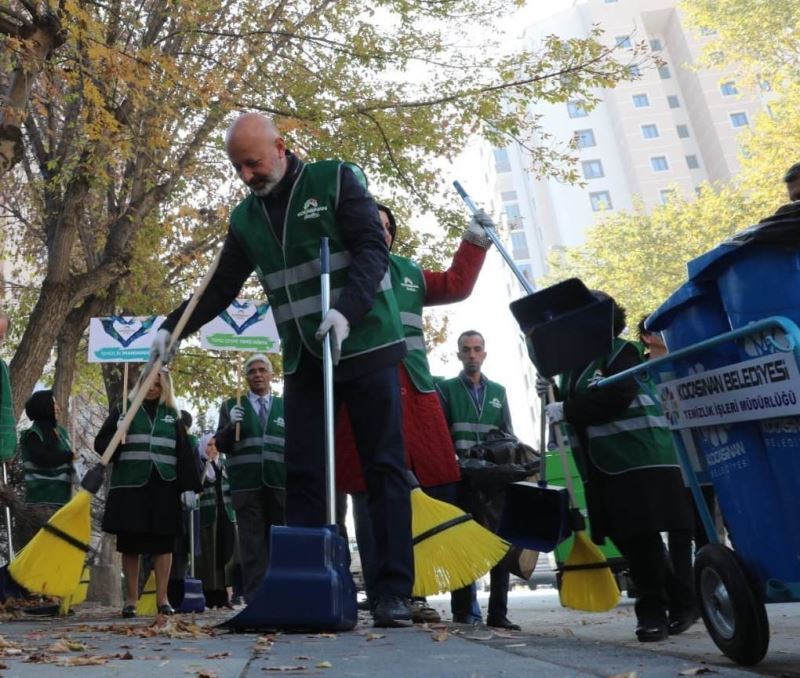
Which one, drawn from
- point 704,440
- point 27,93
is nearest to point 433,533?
point 704,440

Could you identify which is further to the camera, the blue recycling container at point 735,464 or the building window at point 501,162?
the building window at point 501,162

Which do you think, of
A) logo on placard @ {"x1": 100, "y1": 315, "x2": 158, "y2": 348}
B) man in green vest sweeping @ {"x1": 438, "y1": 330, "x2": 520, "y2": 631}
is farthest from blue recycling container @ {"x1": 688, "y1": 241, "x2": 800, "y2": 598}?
logo on placard @ {"x1": 100, "y1": 315, "x2": 158, "y2": 348}

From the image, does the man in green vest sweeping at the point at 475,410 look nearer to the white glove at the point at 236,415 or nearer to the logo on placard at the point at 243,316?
the white glove at the point at 236,415

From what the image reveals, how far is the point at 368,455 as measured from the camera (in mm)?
4289

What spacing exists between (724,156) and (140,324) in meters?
58.4

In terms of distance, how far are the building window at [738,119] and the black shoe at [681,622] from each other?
6529 centimetres

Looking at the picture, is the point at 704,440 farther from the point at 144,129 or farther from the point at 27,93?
the point at 144,129

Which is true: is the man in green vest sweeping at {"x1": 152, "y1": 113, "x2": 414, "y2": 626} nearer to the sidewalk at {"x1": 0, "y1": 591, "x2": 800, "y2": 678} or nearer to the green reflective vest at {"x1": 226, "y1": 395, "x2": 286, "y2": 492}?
the sidewalk at {"x1": 0, "y1": 591, "x2": 800, "y2": 678}

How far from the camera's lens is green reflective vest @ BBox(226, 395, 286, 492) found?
8547 mm

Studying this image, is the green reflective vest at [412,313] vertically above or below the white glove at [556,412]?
above

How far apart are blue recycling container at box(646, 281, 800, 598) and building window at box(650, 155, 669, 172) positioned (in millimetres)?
66307

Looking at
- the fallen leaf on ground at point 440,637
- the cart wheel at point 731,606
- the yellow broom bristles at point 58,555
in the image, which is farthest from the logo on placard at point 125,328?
the cart wheel at point 731,606

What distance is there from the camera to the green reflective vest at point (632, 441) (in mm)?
5016

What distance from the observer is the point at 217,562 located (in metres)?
11.4
